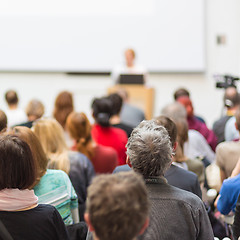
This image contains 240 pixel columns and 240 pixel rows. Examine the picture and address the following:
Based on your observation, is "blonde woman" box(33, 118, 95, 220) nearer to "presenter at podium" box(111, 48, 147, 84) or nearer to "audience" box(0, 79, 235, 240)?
"audience" box(0, 79, 235, 240)

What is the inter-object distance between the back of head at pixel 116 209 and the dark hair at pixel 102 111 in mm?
2624

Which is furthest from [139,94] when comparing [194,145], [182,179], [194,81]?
[182,179]

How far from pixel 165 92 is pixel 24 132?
20.7 feet

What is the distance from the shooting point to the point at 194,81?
8.46 metres

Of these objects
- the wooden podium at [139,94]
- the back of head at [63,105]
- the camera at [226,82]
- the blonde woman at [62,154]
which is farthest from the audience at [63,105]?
the wooden podium at [139,94]

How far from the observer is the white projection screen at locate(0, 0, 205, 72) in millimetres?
8234

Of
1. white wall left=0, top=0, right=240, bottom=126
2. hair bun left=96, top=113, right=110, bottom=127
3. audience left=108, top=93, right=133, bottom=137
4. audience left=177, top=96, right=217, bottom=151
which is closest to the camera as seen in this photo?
hair bun left=96, top=113, right=110, bottom=127

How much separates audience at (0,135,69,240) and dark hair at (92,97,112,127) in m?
2.02

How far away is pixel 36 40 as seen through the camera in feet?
28.4

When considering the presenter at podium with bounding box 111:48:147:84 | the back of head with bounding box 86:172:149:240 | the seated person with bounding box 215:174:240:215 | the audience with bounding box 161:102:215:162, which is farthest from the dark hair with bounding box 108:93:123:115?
the back of head with bounding box 86:172:149:240

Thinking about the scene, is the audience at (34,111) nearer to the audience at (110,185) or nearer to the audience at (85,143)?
the audience at (110,185)

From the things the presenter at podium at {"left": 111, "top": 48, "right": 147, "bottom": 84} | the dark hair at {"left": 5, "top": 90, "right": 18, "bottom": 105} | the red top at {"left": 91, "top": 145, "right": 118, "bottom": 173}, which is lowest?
the red top at {"left": 91, "top": 145, "right": 118, "bottom": 173}

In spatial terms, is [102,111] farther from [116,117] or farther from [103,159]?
[103,159]

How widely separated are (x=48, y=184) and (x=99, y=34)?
6414 mm
